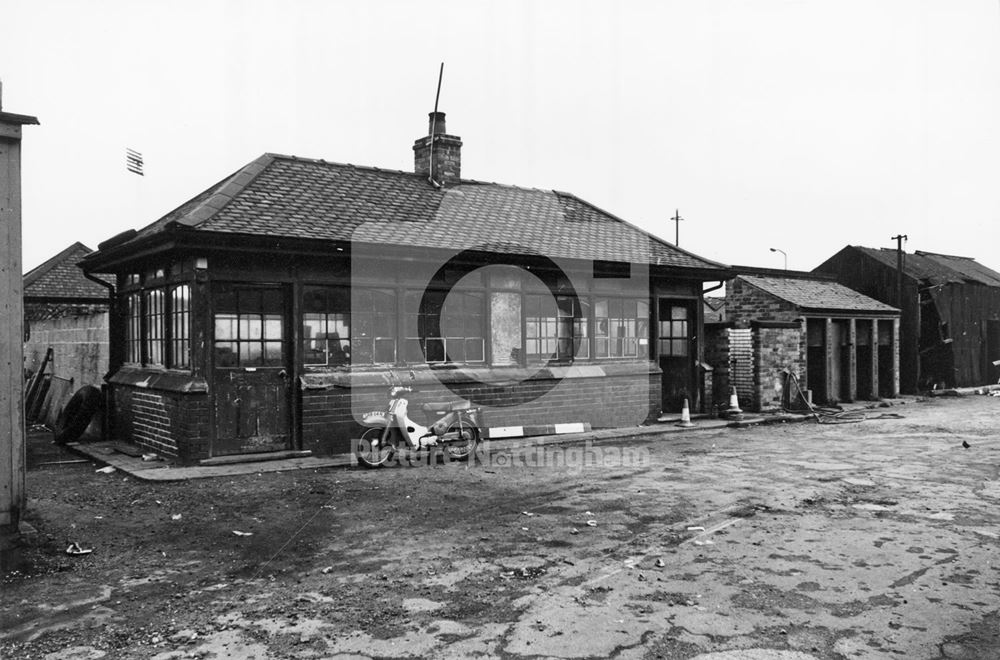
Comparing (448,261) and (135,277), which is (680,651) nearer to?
(448,261)

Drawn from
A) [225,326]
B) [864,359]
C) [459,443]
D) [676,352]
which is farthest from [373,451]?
[864,359]

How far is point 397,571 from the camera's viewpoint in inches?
233

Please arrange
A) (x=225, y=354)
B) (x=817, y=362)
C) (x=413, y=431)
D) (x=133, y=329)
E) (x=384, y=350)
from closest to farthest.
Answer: (x=225, y=354)
(x=413, y=431)
(x=384, y=350)
(x=133, y=329)
(x=817, y=362)

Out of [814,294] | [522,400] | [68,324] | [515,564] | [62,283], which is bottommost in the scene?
[515,564]

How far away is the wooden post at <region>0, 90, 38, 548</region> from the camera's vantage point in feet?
20.4

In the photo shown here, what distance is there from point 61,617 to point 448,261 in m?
8.72

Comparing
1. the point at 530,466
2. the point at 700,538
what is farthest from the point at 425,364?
the point at 700,538

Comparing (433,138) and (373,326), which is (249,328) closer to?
(373,326)

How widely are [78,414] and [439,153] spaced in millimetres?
8457

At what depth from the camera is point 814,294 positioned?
2209 centimetres

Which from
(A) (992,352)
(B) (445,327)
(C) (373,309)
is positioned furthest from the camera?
(A) (992,352)

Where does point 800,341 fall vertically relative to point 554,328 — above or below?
below

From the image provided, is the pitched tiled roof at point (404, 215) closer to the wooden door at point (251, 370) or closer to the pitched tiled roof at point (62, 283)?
the wooden door at point (251, 370)

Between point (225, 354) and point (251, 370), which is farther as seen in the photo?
point (251, 370)
